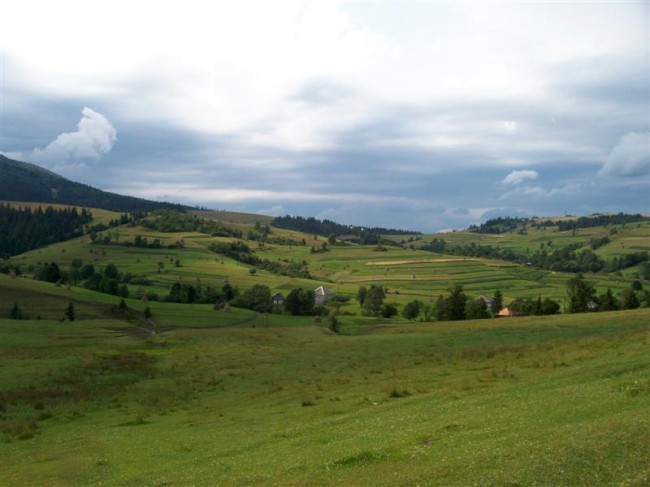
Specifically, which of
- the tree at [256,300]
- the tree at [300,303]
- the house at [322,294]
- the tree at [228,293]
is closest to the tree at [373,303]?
the tree at [300,303]

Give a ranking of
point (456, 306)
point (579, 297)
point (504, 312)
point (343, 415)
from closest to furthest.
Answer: point (343, 415) < point (579, 297) < point (456, 306) < point (504, 312)

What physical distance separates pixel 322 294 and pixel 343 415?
149568mm

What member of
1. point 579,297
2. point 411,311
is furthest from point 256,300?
point 579,297

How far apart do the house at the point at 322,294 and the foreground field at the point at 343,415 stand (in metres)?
106

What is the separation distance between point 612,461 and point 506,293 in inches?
6665

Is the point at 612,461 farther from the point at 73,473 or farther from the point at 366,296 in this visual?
the point at 366,296

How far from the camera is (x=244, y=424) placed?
30.7 m

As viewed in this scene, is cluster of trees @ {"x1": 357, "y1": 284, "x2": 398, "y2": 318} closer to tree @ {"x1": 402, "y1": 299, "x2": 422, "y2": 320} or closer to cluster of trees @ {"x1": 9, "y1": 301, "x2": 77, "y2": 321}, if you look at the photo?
tree @ {"x1": 402, "y1": 299, "x2": 422, "y2": 320}

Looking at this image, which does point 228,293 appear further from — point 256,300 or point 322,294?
point 322,294

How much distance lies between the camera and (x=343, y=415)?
2934 centimetres

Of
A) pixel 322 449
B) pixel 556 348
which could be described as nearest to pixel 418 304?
pixel 556 348

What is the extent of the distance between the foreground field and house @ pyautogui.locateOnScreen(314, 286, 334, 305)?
105992mm

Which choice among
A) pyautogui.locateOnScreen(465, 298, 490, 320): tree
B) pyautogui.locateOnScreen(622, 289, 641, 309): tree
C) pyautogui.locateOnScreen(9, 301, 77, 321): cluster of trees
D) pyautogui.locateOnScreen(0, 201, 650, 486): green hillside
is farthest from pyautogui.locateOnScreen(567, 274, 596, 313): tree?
pyautogui.locateOnScreen(9, 301, 77, 321): cluster of trees

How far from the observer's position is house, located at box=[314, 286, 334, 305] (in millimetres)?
172250
